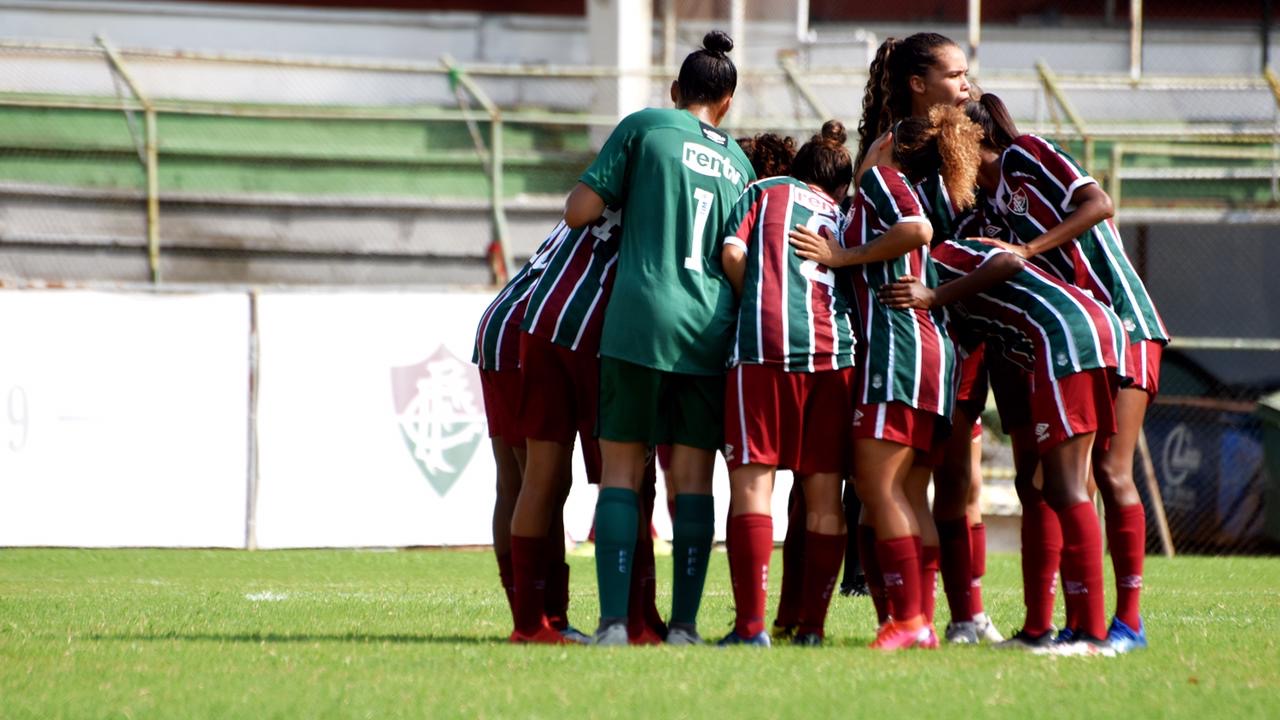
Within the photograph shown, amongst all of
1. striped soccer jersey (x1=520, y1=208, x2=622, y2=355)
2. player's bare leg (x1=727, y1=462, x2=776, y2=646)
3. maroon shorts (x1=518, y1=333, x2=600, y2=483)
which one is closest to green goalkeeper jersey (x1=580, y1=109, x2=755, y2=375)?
striped soccer jersey (x1=520, y1=208, x2=622, y2=355)

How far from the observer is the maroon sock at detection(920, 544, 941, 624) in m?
6.20

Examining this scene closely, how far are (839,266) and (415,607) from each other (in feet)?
9.41

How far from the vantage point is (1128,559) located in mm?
6047

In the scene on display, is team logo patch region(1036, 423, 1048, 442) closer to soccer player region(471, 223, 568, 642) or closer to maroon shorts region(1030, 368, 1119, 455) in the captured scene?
maroon shorts region(1030, 368, 1119, 455)

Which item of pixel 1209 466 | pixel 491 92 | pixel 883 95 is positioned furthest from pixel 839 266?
pixel 491 92

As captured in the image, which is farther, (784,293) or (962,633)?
(962,633)

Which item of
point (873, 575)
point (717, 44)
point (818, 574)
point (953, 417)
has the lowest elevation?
point (873, 575)

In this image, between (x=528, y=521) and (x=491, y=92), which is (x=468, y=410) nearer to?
(x=528, y=521)

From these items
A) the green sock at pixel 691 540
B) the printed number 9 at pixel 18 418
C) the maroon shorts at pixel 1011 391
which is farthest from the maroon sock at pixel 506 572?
the printed number 9 at pixel 18 418

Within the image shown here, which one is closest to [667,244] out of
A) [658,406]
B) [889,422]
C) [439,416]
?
[658,406]

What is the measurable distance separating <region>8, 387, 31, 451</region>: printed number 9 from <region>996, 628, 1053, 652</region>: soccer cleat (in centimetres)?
816

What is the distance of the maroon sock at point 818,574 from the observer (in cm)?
599

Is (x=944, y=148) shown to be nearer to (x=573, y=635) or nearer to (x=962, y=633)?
(x=962, y=633)

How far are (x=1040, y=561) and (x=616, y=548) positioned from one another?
1.59 metres
